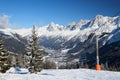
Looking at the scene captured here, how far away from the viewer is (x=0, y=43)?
62.8 metres

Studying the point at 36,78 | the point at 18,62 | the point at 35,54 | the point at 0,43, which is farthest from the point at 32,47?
the point at 18,62

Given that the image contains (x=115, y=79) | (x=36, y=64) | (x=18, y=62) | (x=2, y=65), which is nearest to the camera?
→ (x=115, y=79)

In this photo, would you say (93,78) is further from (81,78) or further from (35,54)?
(35,54)

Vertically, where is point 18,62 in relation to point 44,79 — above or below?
above

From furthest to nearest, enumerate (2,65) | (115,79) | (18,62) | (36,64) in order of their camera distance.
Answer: (18,62)
(36,64)
(2,65)
(115,79)

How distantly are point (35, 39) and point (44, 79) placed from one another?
42.6 m

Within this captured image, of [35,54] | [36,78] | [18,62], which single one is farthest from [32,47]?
[18,62]

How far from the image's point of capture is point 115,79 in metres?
25.9

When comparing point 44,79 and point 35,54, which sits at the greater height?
point 35,54

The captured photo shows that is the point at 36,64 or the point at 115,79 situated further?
the point at 36,64

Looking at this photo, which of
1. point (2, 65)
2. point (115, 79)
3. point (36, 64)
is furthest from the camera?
point (36, 64)

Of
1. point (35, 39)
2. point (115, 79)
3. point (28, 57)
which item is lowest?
point (115, 79)

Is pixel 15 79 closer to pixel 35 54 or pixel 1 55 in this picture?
pixel 1 55

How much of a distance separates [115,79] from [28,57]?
4305cm
